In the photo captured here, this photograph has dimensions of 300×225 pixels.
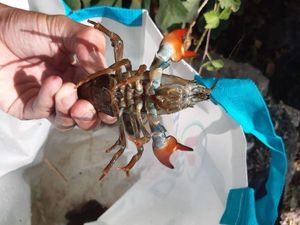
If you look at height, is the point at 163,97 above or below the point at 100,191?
above

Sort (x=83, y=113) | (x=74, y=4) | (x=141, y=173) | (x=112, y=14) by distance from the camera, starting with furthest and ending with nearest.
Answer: (x=141, y=173), (x=74, y=4), (x=112, y=14), (x=83, y=113)

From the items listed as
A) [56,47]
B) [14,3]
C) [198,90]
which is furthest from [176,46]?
[14,3]

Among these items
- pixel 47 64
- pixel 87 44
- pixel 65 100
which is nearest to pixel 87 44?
pixel 87 44

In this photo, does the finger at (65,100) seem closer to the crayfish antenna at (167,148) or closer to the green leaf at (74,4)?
the crayfish antenna at (167,148)

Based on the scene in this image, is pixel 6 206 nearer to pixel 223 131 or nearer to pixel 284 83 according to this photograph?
pixel 223 131

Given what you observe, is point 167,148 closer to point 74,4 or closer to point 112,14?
point 112,14

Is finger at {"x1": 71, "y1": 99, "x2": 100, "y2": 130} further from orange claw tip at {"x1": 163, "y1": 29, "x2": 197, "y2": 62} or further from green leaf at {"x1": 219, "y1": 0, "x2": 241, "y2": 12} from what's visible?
green leaf at {"x1": 219, "y1": 0, "x2": 241, "y2": 12}

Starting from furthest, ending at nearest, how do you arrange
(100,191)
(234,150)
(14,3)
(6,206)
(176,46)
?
(100,191) → (6,206) → (14,3) → (234,150) → (176,46)
